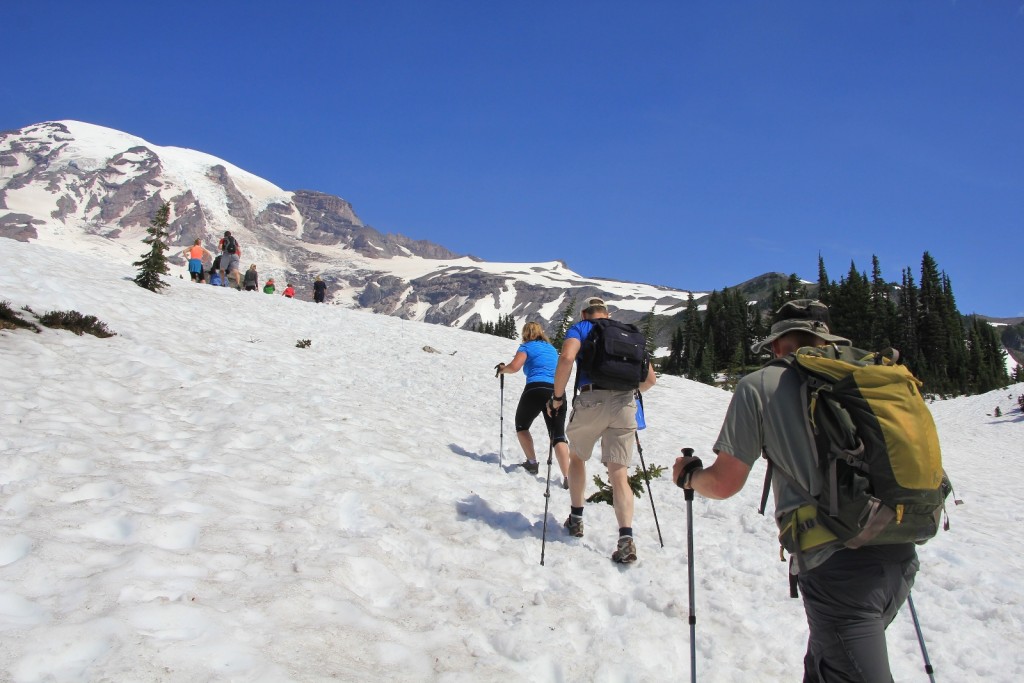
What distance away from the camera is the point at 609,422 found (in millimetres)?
6266

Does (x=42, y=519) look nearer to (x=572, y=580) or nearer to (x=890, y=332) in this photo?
(x=572, y=580)

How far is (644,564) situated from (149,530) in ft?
15.7

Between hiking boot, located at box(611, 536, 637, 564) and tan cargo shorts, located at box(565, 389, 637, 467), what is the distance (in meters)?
0.80

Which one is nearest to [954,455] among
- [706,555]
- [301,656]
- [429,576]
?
[706,555]

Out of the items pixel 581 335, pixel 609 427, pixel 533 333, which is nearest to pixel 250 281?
pixel 533 333

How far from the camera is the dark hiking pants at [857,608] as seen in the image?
2.84 meters

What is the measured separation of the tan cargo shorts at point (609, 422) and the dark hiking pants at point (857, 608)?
3.25m

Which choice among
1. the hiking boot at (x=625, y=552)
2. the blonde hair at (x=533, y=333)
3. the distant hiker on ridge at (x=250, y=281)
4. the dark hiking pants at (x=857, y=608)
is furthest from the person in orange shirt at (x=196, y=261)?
the dark hiking pants at (x=857, y=608)

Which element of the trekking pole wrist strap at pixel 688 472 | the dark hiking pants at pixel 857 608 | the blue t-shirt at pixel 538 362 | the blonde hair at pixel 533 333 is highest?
the blonde hair at pixel 533 333

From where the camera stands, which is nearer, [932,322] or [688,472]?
[688,472]

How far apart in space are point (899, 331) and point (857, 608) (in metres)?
A: 116

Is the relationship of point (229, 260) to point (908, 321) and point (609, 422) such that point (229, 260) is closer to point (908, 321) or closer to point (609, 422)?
point (609, 422)

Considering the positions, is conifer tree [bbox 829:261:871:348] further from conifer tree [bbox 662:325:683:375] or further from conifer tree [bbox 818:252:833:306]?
conifer tree [bbox 662:325:683:375]

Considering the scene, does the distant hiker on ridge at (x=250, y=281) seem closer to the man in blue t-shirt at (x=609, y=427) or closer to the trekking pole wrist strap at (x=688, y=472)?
the man in blue t-shirt at (x=609, y=427)
